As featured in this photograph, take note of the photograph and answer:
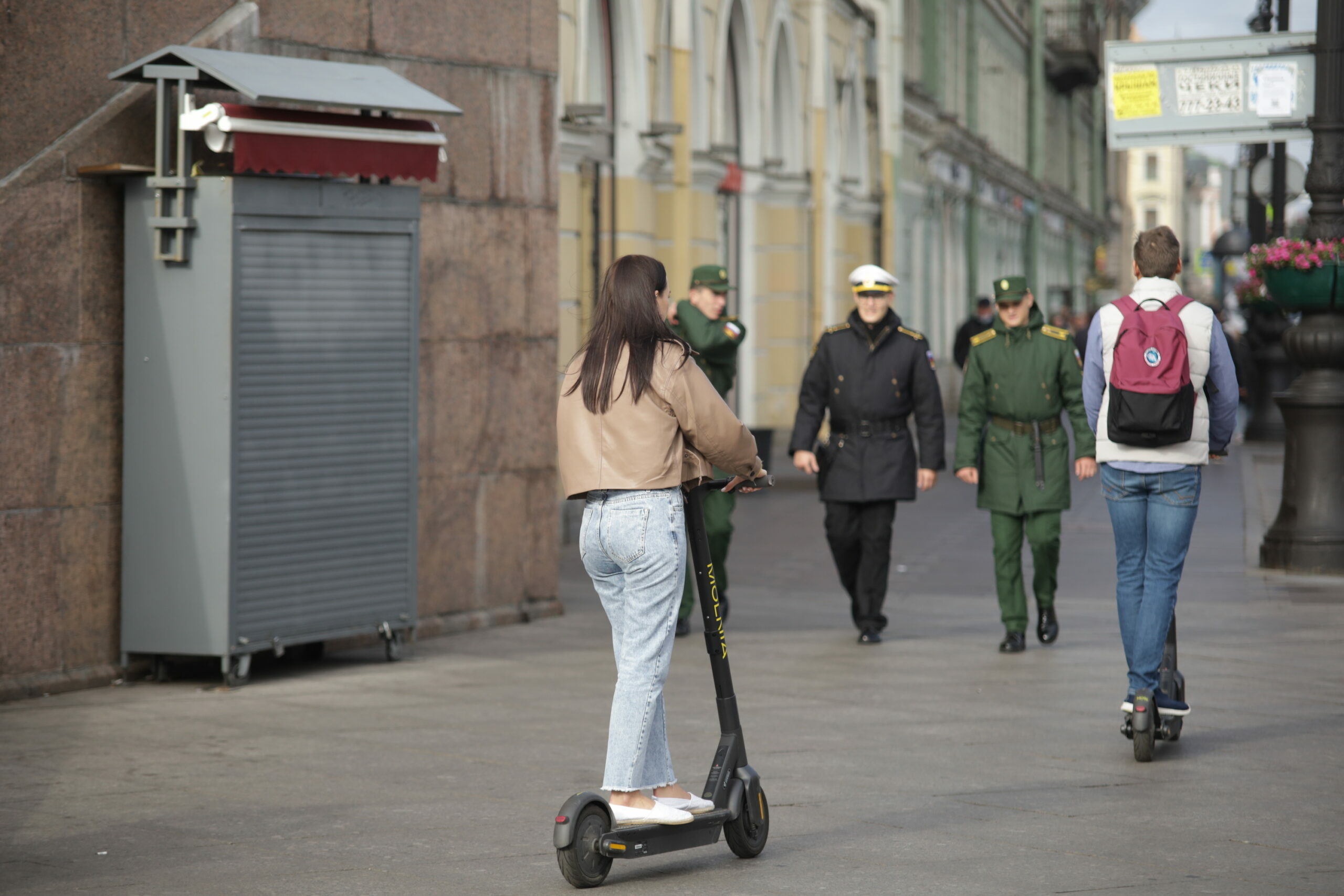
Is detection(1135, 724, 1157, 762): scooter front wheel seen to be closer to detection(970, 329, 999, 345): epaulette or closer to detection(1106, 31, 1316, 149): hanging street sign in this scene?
detection(970, 329, 999, 345): epaulette

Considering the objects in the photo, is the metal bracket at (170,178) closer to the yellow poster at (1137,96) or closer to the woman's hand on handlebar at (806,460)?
the woman's hand on handlebar at (806,460)

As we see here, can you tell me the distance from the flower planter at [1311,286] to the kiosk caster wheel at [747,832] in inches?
299

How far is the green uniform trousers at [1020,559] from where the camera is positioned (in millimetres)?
9109

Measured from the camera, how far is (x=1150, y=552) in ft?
22.2

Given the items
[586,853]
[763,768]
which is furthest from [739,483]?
[763,768]

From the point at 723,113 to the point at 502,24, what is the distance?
37.7 feet

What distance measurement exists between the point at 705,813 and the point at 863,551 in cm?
454

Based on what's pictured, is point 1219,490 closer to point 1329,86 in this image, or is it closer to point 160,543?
point 1329,86

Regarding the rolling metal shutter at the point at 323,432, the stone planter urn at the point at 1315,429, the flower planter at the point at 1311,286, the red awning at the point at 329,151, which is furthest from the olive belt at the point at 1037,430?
the flower planter at the point at 1311,286

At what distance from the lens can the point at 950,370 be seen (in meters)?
34.4

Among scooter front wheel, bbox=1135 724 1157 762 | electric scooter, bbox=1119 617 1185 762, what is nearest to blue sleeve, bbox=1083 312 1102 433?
electric scooter, bbox=1119 617 1185 762

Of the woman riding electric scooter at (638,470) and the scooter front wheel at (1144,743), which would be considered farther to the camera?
the scooter front wheel at (1144,743)

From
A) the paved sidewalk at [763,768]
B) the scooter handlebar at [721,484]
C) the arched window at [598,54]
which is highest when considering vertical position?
the arched window at [598,54]

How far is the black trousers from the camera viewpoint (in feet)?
30.8
